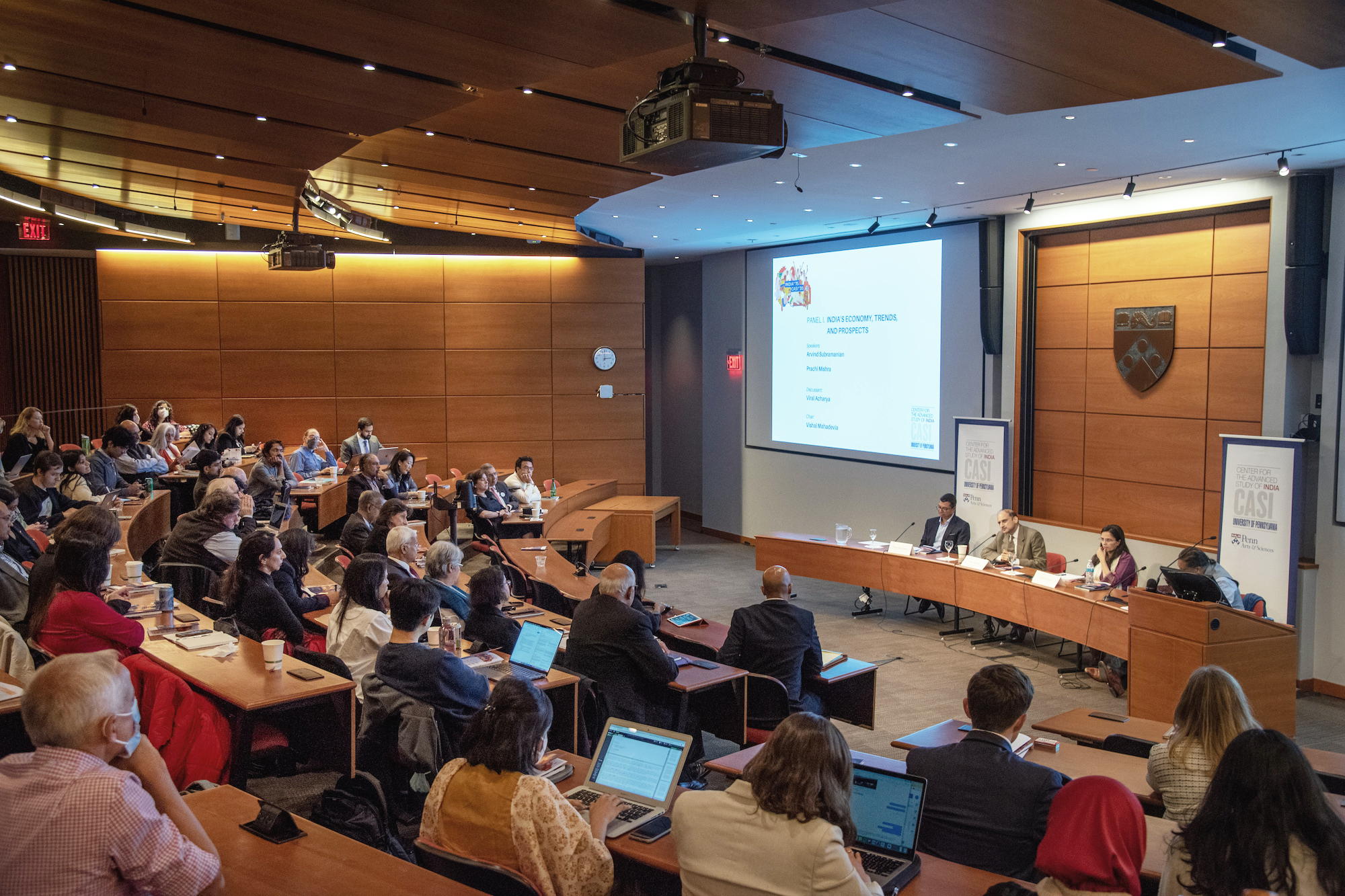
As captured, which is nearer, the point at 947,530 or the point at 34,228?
the point at 947,530

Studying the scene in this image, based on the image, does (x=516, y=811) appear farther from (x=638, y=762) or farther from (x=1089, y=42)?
(x=1089, y=42)

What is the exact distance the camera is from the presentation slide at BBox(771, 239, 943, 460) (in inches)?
408

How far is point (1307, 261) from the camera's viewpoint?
7008 mm

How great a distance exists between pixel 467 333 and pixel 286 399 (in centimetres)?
250

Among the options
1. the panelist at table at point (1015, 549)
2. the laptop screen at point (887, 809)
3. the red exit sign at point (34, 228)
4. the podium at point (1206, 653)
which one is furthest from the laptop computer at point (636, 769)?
the red exit sign at point (34, 228)

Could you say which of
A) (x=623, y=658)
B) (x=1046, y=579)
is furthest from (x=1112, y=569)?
(x=623, y=658)

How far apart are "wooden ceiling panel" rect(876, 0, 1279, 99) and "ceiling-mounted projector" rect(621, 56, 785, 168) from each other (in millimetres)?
634

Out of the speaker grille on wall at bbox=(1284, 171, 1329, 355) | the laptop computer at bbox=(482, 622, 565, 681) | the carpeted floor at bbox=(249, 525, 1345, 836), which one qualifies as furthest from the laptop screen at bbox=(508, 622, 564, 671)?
the speaker grille on wall at bbox=(1284, 171, 1329, 355)

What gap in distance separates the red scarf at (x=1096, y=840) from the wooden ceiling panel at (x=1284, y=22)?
2924 millimetres

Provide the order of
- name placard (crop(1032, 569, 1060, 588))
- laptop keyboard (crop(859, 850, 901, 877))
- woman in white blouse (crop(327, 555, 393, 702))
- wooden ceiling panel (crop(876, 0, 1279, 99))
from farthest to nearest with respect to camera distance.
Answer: name placard (crop(1032, 569, 1060, 588))
woman in white blouse (crop(327, 555, 393, 702))
wooden ceiling panel (crop(876, 0, 1279, 99))
laptop keyboard (crop(859, 850, 901, 877))

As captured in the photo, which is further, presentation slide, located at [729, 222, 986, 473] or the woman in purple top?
presentation slide, located at [729, 222, 986, 473]

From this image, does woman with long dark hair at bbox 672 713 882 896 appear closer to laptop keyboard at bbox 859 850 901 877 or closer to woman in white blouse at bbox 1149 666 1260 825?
laptop keyboard at bbox 859 850 901 877

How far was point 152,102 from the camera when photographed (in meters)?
4.86

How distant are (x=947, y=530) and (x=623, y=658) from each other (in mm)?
5121
